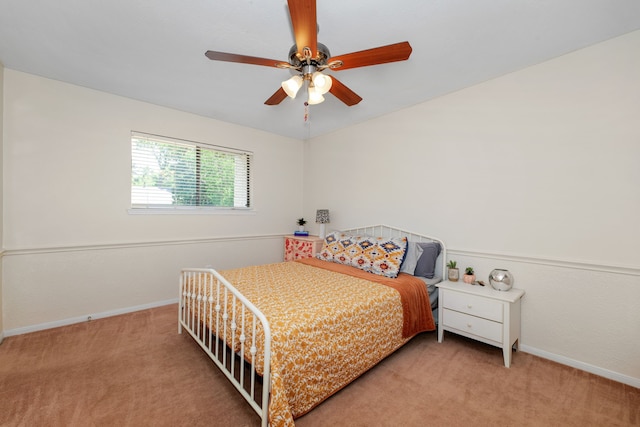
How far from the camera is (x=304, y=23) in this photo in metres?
1.43

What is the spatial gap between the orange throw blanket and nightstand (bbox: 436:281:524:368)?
160mm

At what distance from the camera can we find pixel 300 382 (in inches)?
58.7

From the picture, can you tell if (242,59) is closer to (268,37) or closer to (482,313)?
(268,37)

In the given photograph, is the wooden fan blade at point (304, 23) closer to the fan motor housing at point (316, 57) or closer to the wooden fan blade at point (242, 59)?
the fan motor housing at point (316, 57)

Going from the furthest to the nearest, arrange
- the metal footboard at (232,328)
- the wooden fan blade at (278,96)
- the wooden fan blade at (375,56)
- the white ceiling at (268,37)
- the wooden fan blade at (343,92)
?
the wooden fan blade at (278,96) < the wooden fan blade at (343,92) < the white ceiling at (268,37) < the wooden fan blade at (375,56) < the metal footboard at (232,328)

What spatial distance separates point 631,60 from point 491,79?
89 centimetres

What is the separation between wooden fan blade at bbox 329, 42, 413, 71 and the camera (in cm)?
154

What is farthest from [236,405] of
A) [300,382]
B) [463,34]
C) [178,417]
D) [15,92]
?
[15,92]

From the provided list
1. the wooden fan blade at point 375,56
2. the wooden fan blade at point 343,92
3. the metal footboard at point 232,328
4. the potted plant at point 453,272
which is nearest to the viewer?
the metal footboard at point 232,328

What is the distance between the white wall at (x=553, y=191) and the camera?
1.95 metres

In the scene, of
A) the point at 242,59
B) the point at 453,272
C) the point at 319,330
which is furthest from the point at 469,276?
the point at 242,59

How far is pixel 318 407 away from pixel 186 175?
122 inches

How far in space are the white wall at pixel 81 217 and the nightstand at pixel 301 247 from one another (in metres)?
1.13

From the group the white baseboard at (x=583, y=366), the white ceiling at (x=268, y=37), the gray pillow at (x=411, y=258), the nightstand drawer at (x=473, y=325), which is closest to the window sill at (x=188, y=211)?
the white ceiling at (x=268, y=37)
